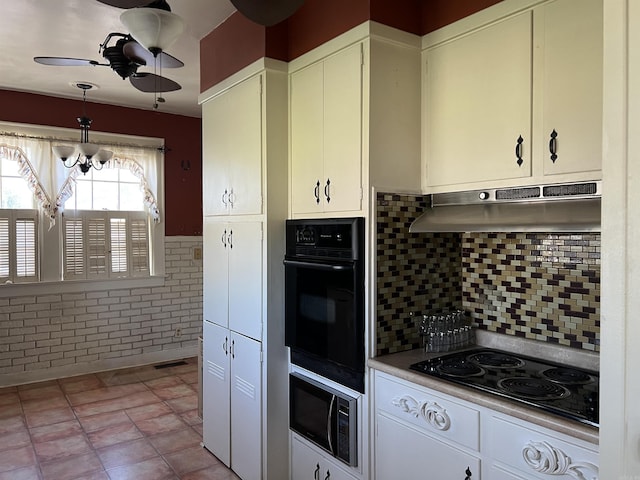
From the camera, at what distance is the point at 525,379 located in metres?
1.93

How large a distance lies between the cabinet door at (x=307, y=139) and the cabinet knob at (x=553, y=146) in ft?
3.48

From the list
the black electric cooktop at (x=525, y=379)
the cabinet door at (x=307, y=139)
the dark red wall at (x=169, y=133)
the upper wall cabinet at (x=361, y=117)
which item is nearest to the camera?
the black electric cooktop at (x=525, y=379)

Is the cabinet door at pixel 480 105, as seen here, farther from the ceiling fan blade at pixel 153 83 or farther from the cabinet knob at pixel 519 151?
the ceiling fan blade at pixel 153 83

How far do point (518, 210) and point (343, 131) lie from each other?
87 centimetres

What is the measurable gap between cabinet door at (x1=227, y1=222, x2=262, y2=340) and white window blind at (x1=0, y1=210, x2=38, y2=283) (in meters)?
2.79

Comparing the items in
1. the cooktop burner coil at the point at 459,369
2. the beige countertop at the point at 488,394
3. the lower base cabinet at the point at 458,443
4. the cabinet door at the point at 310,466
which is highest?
the cooktop burner coil at the point at 459,369

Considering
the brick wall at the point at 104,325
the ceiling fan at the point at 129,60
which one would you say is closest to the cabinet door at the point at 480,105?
the ceiling fan at the point at 129,60

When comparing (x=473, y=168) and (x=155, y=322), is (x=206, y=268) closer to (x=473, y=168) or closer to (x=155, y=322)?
(x=473, y=168)

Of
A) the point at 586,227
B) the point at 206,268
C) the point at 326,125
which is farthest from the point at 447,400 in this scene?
the point at 206,268

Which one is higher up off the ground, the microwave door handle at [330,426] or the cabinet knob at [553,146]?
the cabinet knob at [553,146]

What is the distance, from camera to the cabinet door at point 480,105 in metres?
1.97

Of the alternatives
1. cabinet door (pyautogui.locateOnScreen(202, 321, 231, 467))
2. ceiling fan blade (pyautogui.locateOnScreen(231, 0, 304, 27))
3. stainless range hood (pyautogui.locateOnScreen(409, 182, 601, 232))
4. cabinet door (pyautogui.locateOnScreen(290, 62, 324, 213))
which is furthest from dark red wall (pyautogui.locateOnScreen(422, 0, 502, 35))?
cabinet door (pyautogui.locateOnScreen(202, 321, 231, 467))

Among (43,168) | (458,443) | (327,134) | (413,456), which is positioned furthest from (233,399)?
(43,168)

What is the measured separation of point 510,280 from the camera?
239 cm
